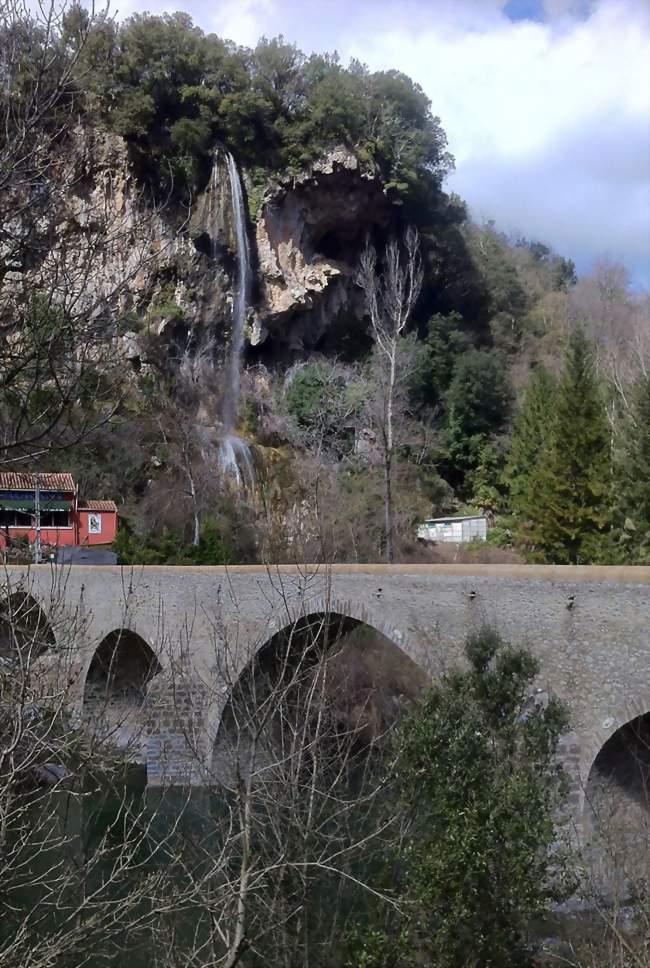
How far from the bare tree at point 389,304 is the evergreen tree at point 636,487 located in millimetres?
5386

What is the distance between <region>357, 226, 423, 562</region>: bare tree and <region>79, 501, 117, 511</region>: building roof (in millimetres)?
7012

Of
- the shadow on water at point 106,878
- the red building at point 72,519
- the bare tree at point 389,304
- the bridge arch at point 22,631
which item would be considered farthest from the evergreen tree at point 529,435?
the bridge arch at point 22,631

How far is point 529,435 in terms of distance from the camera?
30.3m

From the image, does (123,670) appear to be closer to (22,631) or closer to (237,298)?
(237,298)

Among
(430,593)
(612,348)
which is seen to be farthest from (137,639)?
(612,348)

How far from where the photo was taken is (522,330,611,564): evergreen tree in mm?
23531

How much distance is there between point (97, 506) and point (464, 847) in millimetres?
19251

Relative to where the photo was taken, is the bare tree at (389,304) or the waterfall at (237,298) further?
the waterfall at (237,298)

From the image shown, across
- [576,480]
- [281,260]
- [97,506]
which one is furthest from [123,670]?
[281,260]

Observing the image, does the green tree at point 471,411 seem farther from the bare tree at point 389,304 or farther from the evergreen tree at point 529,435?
the bare tree at point 389,304

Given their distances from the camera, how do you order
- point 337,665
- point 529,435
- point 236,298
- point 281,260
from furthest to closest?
point 281,260
point 236,298
point 529,435
point 337,665

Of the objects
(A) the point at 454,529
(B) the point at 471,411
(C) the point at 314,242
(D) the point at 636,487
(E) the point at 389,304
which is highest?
(C) the point at 314,242

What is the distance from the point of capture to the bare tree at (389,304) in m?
25.3

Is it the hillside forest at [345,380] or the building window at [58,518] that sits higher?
the hillside forest at [345,380]
